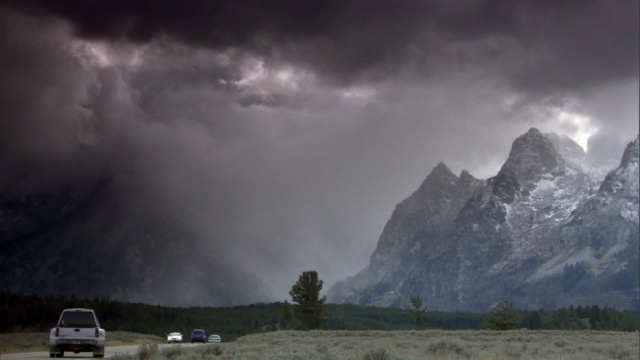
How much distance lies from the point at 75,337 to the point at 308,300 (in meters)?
114

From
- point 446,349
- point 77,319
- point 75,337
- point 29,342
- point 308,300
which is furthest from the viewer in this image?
point 308,300

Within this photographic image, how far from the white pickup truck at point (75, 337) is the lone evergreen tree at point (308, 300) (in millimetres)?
111492

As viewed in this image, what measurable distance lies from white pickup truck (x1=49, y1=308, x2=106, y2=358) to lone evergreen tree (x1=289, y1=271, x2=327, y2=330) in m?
111

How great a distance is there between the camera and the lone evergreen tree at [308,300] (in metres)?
154

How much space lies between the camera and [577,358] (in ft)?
123

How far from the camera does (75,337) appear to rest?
140 feet

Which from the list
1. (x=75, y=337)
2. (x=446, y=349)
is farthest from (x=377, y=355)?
(x=75, y=337)

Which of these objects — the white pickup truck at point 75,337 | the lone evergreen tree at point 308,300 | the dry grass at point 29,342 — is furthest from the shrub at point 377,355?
the lone evergreen tree at point 308,300

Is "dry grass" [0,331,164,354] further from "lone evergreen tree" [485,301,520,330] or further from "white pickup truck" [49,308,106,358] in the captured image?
"lone evergreen tree" [485,301,520,330]

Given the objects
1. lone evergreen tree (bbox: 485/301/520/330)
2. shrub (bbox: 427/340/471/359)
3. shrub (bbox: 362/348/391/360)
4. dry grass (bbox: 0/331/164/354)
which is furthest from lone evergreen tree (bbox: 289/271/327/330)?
shrub (bbox: 362/348/391/360)

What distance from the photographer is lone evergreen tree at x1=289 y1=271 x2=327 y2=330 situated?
15356cm

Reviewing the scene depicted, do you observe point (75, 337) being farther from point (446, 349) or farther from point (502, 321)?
point (502, 321)

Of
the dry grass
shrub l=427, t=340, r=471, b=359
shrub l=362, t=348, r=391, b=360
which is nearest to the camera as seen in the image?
shrub l=362, t=348, r=391, b=360

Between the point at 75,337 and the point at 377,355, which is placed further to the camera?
the point at 75,337
